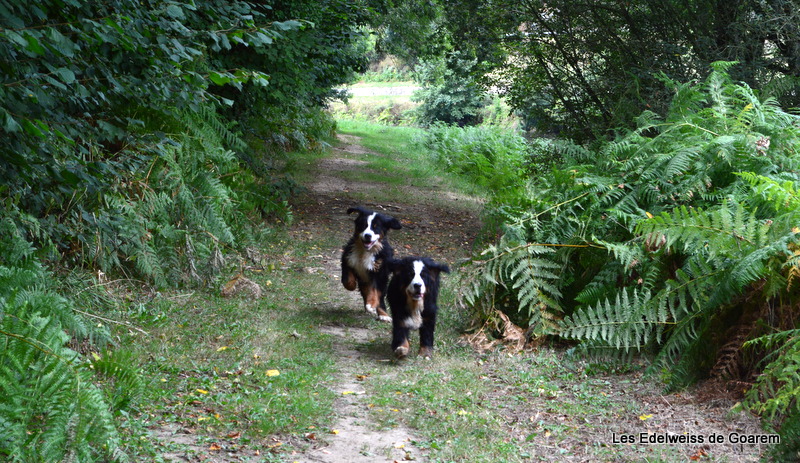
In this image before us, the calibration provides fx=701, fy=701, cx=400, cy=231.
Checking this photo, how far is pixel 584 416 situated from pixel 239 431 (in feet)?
7.76

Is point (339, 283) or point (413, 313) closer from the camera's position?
point (413, 313)

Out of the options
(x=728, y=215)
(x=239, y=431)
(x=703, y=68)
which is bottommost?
(x=239, y=431)

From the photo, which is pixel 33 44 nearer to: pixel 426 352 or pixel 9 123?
pixel 9 123

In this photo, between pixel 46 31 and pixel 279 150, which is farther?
pixel 279 150

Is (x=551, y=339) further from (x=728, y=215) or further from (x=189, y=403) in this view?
(x=189, y=403)

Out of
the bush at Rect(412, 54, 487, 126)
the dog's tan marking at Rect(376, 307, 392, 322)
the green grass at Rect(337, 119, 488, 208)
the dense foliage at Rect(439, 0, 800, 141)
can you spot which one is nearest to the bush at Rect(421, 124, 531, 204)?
the green grass at Rect(337, 119, 488, 208)

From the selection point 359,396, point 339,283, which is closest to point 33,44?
point 359,396

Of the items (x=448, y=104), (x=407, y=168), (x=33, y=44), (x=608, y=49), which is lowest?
(x=407, y=168)

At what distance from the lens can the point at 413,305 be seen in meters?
6.48

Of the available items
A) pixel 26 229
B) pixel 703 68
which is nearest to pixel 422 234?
pixel 703 68

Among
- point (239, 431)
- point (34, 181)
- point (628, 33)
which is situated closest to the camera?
point (239, 431)

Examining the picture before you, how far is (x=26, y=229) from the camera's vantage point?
5.57 metres

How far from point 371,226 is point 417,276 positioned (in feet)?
4.91

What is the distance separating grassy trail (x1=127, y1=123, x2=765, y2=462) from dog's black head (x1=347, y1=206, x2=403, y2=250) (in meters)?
0.89
